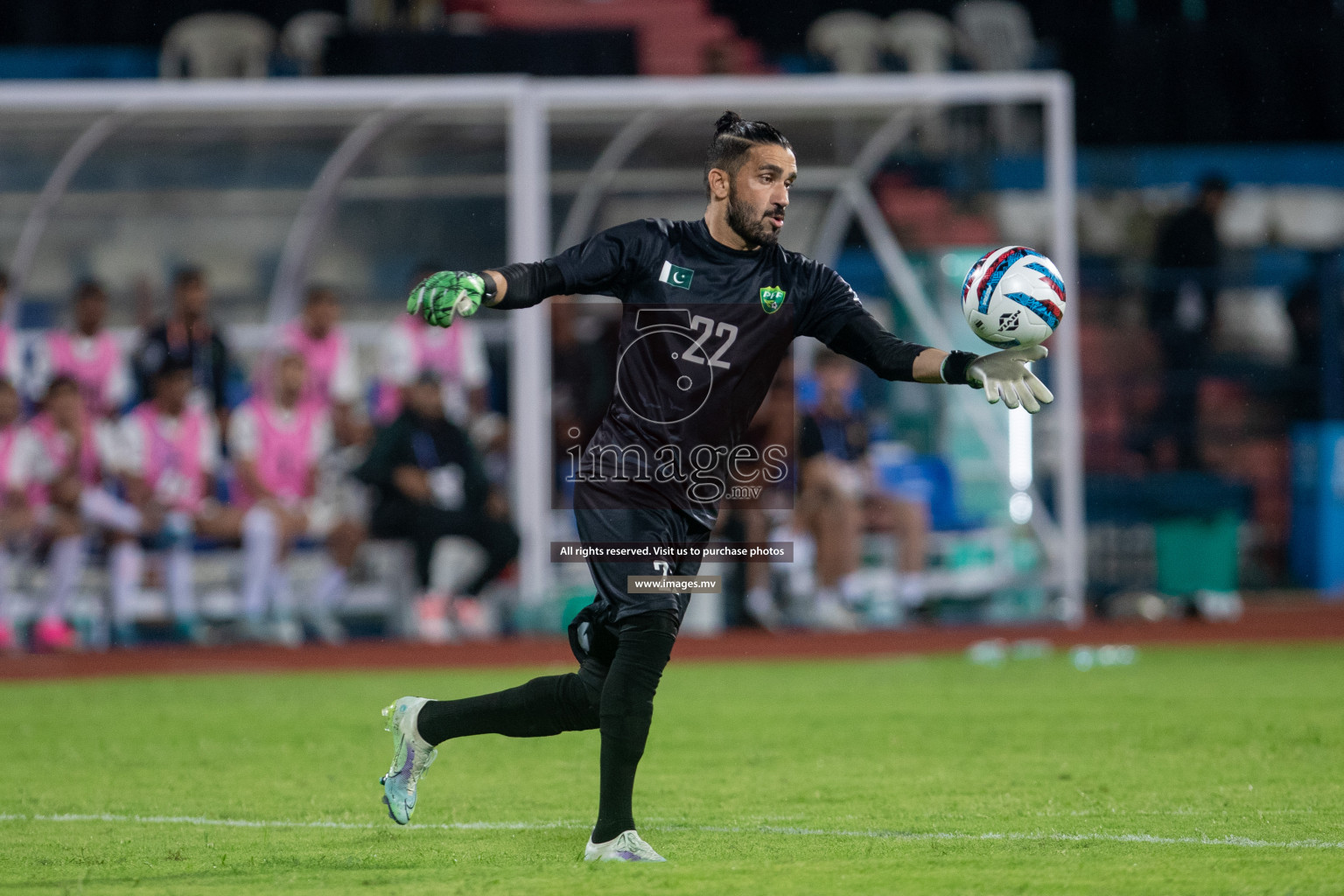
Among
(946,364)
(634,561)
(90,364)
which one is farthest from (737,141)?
(90,364)

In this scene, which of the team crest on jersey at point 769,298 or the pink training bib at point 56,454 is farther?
the pink training bib at point 56,454

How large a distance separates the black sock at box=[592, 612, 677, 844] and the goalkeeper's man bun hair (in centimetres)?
128

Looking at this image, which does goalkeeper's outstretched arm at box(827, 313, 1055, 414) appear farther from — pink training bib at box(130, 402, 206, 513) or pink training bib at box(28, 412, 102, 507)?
pink training bib at box(28, 412, 102, 507)

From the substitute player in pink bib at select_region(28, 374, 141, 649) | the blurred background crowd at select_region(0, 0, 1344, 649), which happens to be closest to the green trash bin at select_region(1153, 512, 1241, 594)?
the blurred background crowd at select_region(0, 0, 1344, 649)

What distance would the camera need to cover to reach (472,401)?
12.7 metres

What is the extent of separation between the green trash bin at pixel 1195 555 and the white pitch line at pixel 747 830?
7.99 metres

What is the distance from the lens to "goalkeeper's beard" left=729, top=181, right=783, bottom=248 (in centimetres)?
514

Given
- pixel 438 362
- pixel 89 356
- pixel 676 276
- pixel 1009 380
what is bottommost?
pixel 1009 380

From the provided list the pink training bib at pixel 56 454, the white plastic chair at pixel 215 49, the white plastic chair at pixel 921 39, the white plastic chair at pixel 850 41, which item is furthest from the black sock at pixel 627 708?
the white plastic chair at pixel 850 41

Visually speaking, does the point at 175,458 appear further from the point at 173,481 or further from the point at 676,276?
the point at 676,276

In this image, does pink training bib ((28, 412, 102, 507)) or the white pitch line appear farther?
pink training bib ((28, 412, 102, 507))

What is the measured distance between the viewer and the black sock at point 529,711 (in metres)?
5.11

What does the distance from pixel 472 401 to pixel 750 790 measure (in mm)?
6782

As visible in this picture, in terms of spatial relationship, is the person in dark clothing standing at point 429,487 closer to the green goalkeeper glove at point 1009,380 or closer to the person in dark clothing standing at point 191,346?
the person in dark clothing standing at point 191,346
